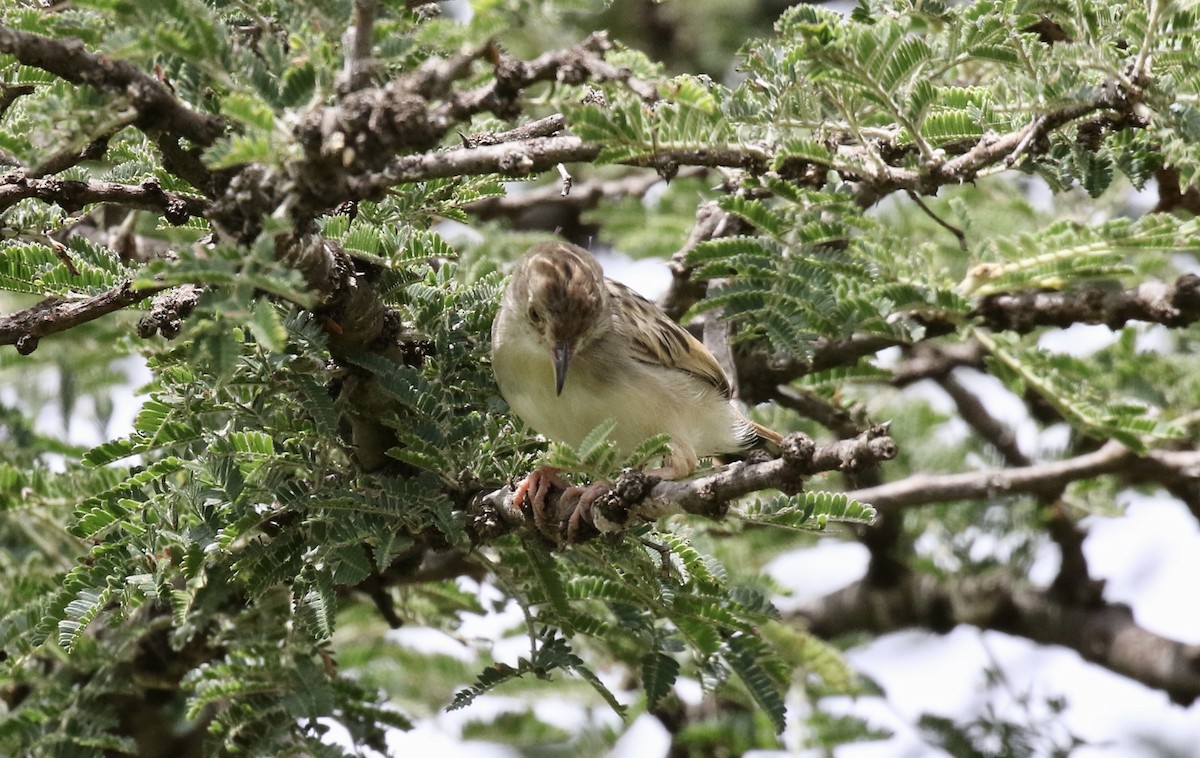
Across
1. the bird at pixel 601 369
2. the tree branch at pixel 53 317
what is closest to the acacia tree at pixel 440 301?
the tree branch at pixel 53 317

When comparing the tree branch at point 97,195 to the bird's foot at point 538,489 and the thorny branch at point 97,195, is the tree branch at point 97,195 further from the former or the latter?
the bird's foot at point 538,489

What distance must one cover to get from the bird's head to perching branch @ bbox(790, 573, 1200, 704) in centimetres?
261

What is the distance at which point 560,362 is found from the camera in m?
4.54

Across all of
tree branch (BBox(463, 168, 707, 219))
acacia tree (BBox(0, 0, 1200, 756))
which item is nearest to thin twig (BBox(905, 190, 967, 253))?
→ acacia tree (BBox(0, 0, 1200, 756))

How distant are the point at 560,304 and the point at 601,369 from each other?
0.30m

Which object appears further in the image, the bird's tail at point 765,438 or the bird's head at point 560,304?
the bird's tail at point 765,438

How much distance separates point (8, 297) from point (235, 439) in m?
5.05

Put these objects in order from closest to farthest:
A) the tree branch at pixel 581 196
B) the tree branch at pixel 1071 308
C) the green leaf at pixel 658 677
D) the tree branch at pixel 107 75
Result: the tree branch at pixel 107 75
the green leaf at pixel 658 677
the tree branch at pixel 1071 308
the tree branch at pixel 581 196

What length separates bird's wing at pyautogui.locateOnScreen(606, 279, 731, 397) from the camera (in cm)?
500

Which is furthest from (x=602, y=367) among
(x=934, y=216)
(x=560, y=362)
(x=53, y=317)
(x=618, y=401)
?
(x=53, y=317)

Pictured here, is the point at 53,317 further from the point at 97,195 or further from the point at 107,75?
the point at 107,75

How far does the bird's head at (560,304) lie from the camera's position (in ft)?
15.2

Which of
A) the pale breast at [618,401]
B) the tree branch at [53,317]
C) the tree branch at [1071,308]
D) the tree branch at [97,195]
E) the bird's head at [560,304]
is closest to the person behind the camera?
the tree branch at [97,195]

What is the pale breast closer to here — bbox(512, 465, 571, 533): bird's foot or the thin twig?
bbox(512, 465, 571, 533): bird's foot
